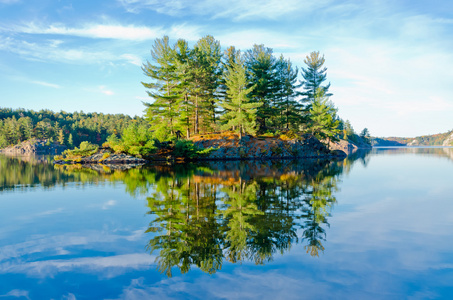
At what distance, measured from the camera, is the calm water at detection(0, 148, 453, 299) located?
504 cm

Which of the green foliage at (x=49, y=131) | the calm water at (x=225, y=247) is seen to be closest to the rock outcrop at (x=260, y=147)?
the calm water at (x=225, y=247)

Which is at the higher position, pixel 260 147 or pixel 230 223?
pixel 260 147

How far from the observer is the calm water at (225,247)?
5.04 m

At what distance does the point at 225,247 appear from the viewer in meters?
6.81

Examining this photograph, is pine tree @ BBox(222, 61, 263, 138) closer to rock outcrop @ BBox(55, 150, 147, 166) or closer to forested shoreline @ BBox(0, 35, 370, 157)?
forested shoreline @ BBox(0, 35, 370, 157)

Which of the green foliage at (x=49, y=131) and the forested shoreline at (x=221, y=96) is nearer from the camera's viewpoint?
the forested shoreline at (x=221, y=96)

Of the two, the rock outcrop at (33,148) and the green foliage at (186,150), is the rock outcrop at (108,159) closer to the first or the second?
the green foliage at (186,150)

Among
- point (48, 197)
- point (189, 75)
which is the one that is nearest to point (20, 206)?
point (48, 197)

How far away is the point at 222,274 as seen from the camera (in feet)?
18.1

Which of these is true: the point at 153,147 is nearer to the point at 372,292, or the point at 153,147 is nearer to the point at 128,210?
the point at 128,210

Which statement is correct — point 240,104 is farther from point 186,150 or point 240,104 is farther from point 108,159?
point 108,159

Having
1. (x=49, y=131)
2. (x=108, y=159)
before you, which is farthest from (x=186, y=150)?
(x=49, y=131)

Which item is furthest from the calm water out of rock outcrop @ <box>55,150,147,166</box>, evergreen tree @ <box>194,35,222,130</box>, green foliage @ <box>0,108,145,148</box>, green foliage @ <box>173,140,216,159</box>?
green foliage @ <box>0,108,145,148</box>

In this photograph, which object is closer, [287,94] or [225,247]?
[225,247]
